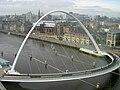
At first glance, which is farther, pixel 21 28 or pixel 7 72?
pixel 21 28

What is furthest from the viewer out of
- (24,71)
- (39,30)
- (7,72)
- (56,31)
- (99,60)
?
(39,30)

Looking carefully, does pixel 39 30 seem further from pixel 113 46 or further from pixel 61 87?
pixel 61 87

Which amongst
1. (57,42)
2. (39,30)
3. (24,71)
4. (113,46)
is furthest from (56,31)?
(24,71)

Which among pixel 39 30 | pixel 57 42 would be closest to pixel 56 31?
pixel 39 30

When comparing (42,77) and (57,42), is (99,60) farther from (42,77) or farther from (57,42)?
(57,42)

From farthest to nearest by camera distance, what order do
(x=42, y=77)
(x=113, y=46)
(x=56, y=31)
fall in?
(x=56, y=31) < (x=113, y=46) < (x=42, y=77)

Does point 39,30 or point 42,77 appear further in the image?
point 39,30

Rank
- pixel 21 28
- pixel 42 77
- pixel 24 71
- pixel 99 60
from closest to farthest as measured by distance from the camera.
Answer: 1. pixel 42 77
2. pixel 24 71
3. pixel 99 60
4. pixel 21 28

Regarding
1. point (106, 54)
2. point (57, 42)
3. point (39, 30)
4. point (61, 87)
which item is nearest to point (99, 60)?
point (106, 54)

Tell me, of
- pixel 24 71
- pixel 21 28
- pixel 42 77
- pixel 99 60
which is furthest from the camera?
pixel 21 28
